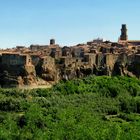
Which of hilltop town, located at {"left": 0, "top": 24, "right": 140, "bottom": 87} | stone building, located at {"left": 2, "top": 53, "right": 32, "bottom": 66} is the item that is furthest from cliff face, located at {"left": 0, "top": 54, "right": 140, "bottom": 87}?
stone building, located at {"left": 2, "top": 53, "right": 32, "bottom": 66}

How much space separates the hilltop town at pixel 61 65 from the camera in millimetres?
Answer: 53875

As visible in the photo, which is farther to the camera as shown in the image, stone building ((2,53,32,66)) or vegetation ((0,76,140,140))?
stone building ((2,53,32,66))

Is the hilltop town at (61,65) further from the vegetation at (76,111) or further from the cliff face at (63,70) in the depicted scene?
the vegetation at (76,111)

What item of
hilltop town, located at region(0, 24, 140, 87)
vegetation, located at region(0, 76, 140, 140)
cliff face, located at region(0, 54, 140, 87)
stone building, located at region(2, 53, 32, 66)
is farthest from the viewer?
stone building, located at region(2, 53, 32, 66)

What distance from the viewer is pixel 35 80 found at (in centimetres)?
5444

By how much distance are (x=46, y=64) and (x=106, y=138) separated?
1622cm

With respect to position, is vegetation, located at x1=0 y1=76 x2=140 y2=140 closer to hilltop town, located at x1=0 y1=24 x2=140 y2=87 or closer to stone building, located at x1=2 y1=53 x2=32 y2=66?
hilltop town, located at x1=0 y1=24 x2=140 y2=87

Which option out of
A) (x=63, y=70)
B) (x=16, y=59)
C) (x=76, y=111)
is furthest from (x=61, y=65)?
(x=76, y=111)

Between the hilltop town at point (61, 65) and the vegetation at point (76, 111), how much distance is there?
1.11 metres

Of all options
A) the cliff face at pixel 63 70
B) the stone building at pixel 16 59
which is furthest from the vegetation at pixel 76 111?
→ the stone building at pixel 16 59

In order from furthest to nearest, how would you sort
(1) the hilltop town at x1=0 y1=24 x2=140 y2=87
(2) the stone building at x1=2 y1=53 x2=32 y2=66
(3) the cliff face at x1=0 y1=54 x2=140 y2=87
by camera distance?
(2) the stone building at x1=2 y1=53 x2=32 y2=66 < (1) the hilltop town at x1=0 y1=24 x2=140 y2=87 < (3) the cliff face at x1=0 y1=54 x2=140 y2=87

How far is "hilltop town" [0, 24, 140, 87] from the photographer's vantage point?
2121 inches

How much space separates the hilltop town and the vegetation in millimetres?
1111

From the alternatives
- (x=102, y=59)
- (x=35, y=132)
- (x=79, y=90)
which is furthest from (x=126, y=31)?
(x=35, y=132)
